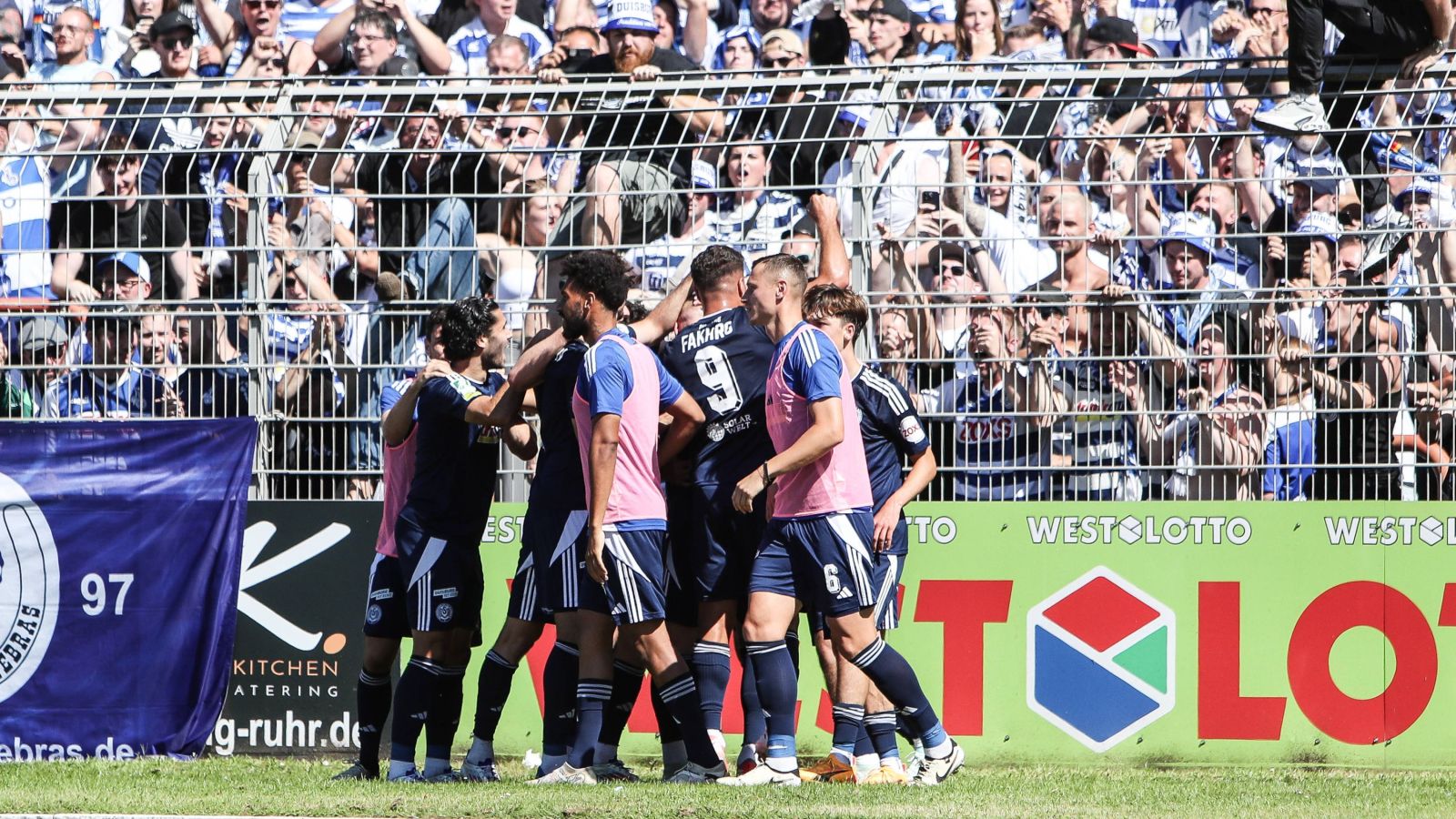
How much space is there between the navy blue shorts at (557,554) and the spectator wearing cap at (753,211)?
2.23m

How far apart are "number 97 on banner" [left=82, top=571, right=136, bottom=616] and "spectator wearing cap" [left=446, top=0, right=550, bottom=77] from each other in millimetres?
4968

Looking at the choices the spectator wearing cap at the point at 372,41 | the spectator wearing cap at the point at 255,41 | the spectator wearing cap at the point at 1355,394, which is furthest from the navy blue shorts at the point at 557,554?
the spectator wearing cap at the point at 255,41

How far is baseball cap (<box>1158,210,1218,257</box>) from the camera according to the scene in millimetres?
8008

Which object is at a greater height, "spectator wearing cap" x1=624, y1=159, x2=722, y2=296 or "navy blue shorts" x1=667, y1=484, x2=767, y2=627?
"spectator wearing cap" x1=624, y1=159, x2=722, y2=296

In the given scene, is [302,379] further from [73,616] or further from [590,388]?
[590,388]

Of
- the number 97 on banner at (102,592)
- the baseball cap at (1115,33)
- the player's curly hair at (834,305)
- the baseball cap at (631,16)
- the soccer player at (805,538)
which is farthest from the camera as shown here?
the baseball cap at (1115,33)

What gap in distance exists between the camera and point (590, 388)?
6.51m

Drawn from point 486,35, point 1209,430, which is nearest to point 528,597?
point 1209,430

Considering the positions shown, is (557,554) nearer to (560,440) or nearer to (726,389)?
(560,440)

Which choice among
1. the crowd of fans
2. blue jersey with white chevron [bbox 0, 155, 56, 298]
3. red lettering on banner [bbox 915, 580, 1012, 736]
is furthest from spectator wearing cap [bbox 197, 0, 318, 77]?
red lettering on banner [bbox 915, 580, 1012, 736]

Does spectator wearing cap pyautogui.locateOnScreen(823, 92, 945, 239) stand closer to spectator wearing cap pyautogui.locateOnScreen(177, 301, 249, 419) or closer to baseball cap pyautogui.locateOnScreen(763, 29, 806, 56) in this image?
baseball cap pyautogui.locateOnScreen(763, 29, 806, 56)

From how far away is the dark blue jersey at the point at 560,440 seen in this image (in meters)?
6.85

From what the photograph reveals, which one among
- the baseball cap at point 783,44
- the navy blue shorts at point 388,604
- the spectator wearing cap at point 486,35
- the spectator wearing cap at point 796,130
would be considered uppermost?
the spectator wearing cap at point 486,35

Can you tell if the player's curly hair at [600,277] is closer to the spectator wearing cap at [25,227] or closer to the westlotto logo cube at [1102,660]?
the westlotto logo cube at [1102,660]
